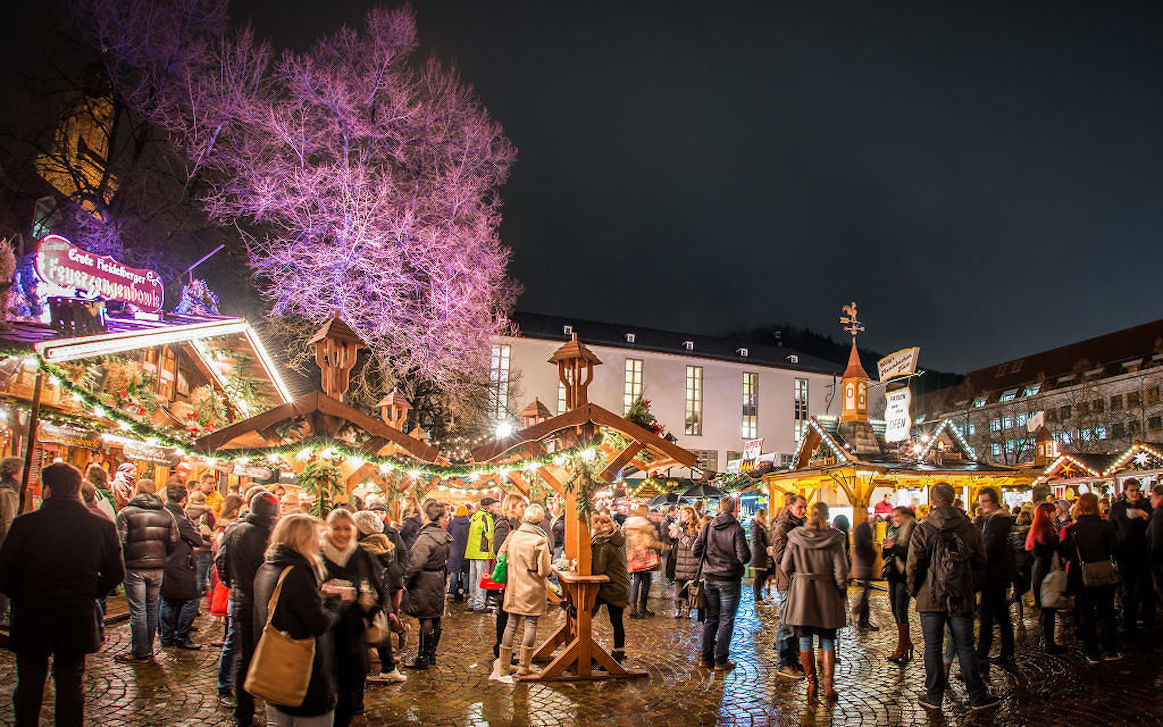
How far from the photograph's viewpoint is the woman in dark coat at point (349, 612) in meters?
4.59

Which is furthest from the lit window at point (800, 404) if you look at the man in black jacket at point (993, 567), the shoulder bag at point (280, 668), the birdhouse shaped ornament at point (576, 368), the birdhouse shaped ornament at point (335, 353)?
the shoulder bag at point (280, 668)

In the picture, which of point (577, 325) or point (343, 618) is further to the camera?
point (577, 325)

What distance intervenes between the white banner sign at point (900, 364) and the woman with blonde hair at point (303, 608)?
20.6m

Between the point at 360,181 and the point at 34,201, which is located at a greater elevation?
the point at 360,181

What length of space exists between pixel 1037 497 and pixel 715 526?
5179mm

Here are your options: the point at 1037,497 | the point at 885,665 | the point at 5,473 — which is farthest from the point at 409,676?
the point at 1037,497

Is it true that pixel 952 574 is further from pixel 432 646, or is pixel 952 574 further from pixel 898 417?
pixel 898 417

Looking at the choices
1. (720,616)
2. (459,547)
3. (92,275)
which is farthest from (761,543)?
(92,275)

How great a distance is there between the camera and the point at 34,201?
17781 millimetres

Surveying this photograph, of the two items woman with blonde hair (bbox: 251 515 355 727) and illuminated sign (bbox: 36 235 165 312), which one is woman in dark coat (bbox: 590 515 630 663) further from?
illuminated sign (bbox: 36 235 165 312)

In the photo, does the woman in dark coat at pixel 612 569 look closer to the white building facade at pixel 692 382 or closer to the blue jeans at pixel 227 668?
the blue jeans at pixel 227 668

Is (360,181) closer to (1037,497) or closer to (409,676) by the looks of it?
(409,676)

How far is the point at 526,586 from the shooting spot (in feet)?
24.3

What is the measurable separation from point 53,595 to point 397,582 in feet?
11.6
